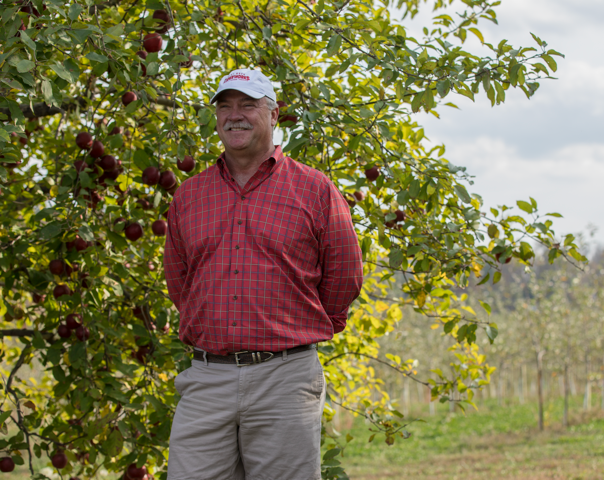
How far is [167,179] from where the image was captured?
109 inches

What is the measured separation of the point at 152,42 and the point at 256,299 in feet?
5.39

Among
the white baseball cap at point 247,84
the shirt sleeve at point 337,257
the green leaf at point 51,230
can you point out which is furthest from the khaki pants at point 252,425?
the green leaf at point 51,230

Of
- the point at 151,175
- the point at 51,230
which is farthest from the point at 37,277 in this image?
the point at 151,175

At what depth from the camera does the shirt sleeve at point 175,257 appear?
2252mm

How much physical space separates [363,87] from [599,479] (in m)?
9.56

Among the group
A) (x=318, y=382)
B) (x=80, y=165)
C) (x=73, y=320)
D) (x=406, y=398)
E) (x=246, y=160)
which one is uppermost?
(x=80, y=165)

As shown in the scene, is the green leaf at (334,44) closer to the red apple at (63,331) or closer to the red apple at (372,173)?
the red apple at (372,173)

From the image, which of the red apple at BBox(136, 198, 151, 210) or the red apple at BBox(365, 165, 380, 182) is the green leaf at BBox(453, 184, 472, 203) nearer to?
the red apple at BBox(365, 165, 380, 182)

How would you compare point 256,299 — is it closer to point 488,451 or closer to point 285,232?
point 285,232

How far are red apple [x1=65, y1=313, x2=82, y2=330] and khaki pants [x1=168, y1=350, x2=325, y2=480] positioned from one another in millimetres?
1268

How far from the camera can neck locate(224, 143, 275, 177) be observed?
82.4 inches

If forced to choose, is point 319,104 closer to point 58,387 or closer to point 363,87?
point 363,87

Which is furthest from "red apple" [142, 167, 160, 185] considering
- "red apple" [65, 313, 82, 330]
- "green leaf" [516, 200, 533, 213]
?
"green leaf" [516, 200, 533, 213]

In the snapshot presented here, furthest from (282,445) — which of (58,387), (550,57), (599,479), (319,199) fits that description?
(599,479)
